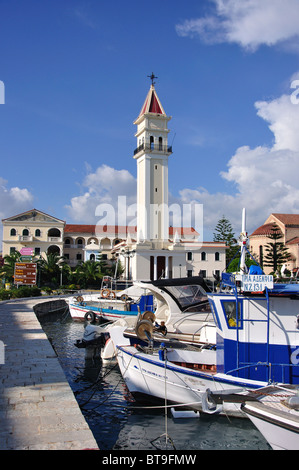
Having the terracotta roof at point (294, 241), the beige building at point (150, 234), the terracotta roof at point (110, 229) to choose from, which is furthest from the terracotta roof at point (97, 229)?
the terracotta roof at point (294, 241)

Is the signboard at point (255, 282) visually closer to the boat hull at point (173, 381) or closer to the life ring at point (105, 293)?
the boat hull at point (173, 381)

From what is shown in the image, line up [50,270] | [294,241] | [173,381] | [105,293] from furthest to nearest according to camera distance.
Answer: [294,241], [50,270], [105,293], [173,381]

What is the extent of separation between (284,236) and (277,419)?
56672mm

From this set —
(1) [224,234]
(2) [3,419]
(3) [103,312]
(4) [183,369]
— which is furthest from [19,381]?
(1) [224,234]

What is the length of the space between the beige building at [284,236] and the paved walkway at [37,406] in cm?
4912

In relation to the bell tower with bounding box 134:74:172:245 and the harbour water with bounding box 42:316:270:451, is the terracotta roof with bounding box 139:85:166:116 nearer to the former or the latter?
the bell tower with bounding box 134:74:172:245

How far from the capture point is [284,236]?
6106 centimetres

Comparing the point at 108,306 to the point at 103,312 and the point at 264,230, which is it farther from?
the point at 264,230

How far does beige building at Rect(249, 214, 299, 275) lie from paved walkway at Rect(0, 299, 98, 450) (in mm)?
49118

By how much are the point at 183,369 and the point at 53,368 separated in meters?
3.55

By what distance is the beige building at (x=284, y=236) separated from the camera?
2277 inches

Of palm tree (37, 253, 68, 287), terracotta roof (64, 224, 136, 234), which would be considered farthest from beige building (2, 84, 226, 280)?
terracotta roof (64, 224, 136, 234)

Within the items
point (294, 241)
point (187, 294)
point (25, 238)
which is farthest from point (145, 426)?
point (294, 241)

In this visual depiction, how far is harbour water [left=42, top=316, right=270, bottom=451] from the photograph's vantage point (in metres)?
9.08
